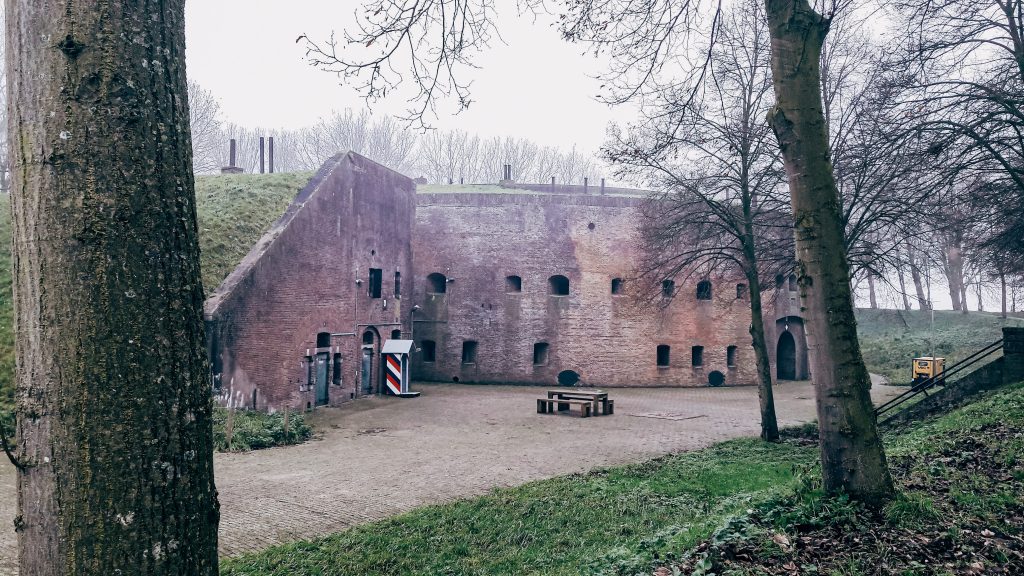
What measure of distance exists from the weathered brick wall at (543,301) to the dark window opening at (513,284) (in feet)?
0.68

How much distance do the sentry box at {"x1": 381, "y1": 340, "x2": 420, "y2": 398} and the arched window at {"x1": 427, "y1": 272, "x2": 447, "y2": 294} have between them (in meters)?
4.92

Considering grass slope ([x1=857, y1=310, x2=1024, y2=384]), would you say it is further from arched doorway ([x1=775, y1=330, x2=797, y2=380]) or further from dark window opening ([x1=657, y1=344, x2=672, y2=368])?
dark window opening ([x1=657, y1=344, x2=672, y2=368])

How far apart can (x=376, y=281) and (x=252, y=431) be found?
8653 millimetres

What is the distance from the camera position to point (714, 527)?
4.52m

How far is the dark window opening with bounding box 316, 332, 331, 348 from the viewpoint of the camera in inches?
640

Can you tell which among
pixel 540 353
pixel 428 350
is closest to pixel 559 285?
pixel 540 353

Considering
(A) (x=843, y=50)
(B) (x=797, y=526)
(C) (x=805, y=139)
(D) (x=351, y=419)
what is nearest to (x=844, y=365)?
(B) (x=797, y=526)

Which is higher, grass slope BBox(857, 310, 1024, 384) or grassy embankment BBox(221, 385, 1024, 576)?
grass slope BBox(857, 310, 1024, 384)

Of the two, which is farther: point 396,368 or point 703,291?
point 703,291

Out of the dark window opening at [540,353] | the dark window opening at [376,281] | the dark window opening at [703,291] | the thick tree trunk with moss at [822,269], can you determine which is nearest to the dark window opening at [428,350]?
the dark window opening at [540,353]

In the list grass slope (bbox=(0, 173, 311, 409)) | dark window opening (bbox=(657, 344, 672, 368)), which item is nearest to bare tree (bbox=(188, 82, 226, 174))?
grass slope (bbox=(0, 173, 311, 409))

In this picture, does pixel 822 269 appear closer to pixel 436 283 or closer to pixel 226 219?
pixel 226 219

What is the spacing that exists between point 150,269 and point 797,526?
3.96 meters

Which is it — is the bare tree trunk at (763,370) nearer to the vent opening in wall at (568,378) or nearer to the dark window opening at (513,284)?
the vent opening in wall at (568,378)
